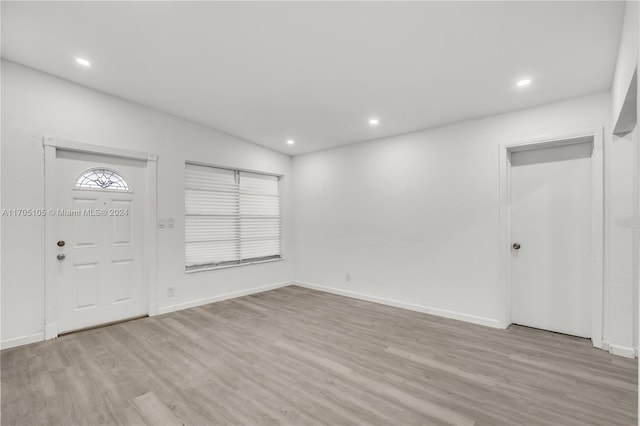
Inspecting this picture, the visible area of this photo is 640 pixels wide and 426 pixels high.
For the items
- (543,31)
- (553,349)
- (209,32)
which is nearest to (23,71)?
(209,32)

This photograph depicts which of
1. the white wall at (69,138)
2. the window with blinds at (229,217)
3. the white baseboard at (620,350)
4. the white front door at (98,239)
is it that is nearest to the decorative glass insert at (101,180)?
the white front door at (98,239)

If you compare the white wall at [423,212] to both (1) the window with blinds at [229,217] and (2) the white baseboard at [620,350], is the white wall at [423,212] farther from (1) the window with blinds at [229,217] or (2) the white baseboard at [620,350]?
(2) the white baseboard at [620,350]

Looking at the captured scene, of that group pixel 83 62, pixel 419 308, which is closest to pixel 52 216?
pixel 83 62

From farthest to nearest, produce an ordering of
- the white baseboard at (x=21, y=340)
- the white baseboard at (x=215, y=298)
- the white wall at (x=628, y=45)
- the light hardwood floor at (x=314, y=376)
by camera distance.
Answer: the white baseboard at (x=215, y=298) → the white baseboard at (x=21, y=340) → the light hardwood floor at (x=314, y=376) → the white wall at (x=628, y=45)

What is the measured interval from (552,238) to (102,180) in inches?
220

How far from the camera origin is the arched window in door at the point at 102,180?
135 inches

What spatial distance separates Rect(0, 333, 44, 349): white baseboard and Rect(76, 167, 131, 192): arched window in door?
5.48 feet

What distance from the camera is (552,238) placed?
3.40m

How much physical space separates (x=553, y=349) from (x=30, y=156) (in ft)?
19.3

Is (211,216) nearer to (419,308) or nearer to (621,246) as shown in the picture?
(419,308)

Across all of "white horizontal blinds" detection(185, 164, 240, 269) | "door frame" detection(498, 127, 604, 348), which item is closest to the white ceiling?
"door frame" detection(498, 127, 604, 348)

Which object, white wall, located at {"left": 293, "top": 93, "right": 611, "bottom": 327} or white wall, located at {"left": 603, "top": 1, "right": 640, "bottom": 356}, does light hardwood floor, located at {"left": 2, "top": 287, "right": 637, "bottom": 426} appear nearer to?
white wall, located at {"left": 603, "top": 1, "right": 640, "bottom": 356}

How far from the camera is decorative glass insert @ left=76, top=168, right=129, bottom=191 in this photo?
343 cm

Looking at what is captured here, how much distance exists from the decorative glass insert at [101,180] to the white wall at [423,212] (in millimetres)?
3108
